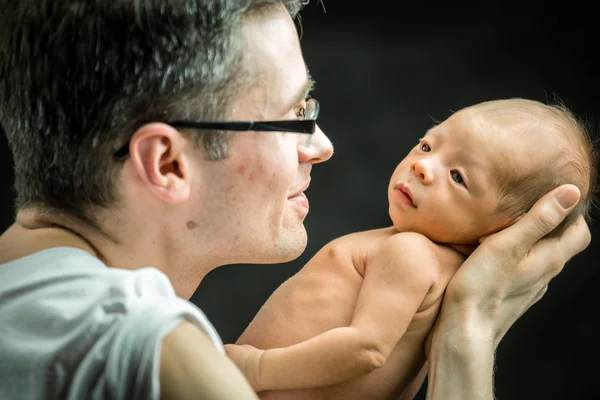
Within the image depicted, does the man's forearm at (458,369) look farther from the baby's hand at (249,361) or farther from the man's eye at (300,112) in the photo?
the man's eye at (300,112)

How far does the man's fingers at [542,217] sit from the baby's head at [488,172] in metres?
0.03

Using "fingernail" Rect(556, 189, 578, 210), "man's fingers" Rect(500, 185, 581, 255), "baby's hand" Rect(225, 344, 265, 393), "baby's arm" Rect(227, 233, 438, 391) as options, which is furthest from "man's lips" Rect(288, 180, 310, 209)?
"fingernail" Rect(556, 189, 578, 210)

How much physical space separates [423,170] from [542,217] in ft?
0.84

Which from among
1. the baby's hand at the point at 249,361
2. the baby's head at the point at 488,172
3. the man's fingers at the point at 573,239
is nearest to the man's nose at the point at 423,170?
the baby's head at the point at 488,172

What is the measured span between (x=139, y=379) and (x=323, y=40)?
5.81ft

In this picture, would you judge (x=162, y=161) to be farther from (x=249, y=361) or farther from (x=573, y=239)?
(x=573, y=239)

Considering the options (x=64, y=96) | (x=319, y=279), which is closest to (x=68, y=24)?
(x=64, y=96)

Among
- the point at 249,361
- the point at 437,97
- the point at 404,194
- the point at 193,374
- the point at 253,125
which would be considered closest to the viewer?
the point at 193,374

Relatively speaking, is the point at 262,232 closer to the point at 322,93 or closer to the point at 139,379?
the point at 139,379

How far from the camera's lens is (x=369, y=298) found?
1.77 meters

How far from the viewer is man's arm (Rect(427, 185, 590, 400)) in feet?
6.00

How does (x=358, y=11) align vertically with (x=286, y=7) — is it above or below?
below

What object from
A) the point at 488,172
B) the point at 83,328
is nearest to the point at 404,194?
the point at 488,172

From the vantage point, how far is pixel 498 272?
73.5 inches
